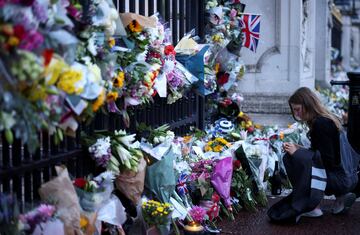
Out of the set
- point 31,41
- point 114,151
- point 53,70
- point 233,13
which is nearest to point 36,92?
point 53,70

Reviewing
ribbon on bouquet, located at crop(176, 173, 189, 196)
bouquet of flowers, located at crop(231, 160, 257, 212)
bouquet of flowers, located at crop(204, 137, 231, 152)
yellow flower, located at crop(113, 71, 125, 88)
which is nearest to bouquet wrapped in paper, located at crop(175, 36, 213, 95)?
bouquet of flowers, located at crop(204, 137, 231, 152)

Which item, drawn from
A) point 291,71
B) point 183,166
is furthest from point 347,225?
point 291,71

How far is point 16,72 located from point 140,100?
8.10 feet

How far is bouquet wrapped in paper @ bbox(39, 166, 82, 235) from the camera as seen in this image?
14.5 feet

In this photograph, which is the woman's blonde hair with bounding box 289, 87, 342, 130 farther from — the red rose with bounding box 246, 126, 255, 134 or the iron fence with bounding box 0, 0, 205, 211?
the red rose with bounding box 246, 126, 255, 134

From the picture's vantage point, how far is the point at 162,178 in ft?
19.4

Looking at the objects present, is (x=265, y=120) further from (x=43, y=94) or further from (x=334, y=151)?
(x=43, y=94)

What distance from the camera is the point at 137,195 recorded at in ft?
18.0

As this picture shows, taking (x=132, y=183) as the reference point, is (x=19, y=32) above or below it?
above

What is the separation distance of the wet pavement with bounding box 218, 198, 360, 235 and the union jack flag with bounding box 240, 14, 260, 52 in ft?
11.1

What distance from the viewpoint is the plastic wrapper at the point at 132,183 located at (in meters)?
5.39

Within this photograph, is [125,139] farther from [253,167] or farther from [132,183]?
[253,167]

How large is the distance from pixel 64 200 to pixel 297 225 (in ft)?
10.6

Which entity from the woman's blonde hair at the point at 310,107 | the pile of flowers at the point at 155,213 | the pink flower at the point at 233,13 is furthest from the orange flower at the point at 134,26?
the pink flower at the point at 233,13
